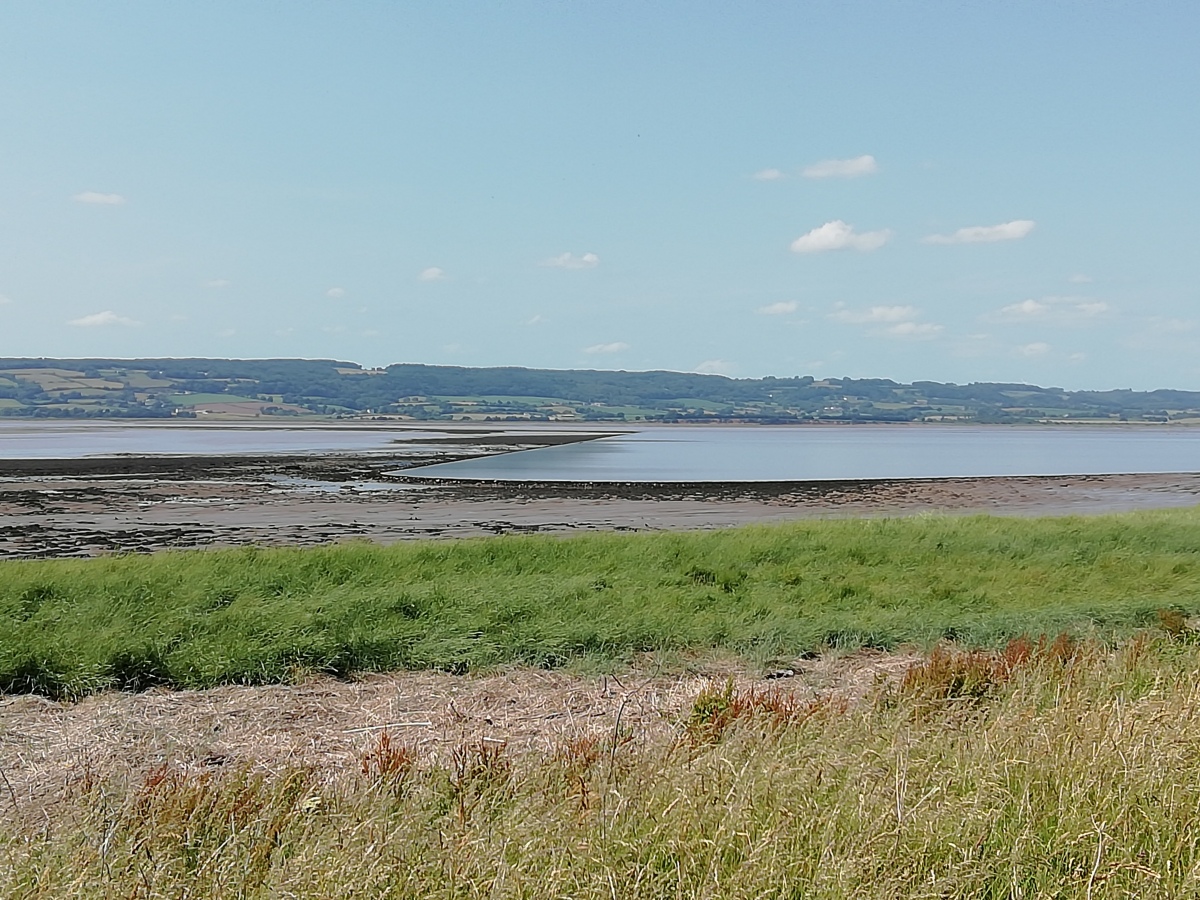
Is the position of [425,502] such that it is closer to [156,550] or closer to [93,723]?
[156,550]

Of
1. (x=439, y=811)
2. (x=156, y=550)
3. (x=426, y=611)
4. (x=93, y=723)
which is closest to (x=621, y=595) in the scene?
(x=426, y=611)

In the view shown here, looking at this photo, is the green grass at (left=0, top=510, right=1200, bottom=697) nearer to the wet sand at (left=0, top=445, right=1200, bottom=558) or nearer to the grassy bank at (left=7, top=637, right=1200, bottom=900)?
the grassy bank at (left=7, top=637, right=1200, bottom=900)

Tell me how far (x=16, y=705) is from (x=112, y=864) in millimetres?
4843

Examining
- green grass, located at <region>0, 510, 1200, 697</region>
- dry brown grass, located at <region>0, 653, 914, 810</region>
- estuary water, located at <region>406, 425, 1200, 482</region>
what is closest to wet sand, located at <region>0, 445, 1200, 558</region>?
estuary water, located at <region>406, 425, 1200, 482</region>

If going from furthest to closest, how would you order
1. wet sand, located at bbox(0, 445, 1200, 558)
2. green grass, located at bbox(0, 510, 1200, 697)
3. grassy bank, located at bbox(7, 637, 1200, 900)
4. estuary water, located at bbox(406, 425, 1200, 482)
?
estuary water, located at bbox(406, 425, 1200, 482)
wet sand, located at bbox(0, 445, 1200, 558)
green grass, located at bbox(0, 510, 1200, 697)
grassy bank, located at bbox(7, 637, 1200, 900)

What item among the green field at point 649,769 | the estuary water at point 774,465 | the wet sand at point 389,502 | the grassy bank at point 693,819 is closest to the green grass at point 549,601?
the green field at point 649,769

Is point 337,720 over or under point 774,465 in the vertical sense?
over

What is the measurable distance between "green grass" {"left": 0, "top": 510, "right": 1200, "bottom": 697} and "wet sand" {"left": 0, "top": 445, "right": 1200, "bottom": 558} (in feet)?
27.5

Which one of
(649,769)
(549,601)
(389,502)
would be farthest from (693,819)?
(389,502)

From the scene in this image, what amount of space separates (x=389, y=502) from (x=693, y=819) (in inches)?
1150

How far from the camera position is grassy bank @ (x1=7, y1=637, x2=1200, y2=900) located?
14.7 feet

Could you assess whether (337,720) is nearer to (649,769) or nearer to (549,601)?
(649,769)

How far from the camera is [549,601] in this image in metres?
12.9

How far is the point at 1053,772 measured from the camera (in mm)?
5555
